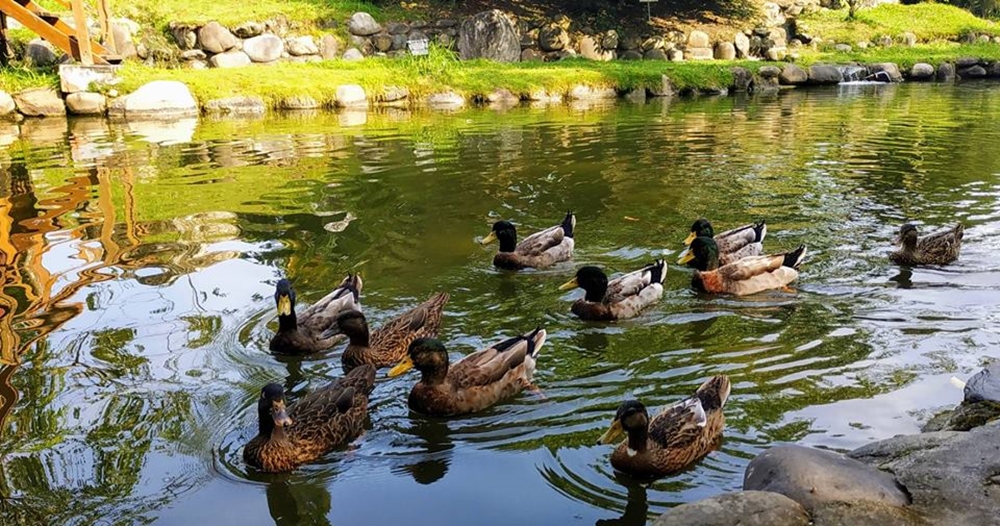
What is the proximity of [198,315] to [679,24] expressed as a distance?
31.9 meters

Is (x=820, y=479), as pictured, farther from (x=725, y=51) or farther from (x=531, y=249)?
(x=725, y=51)

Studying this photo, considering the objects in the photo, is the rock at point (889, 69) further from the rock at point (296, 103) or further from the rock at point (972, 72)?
the rock at point (296, 103)

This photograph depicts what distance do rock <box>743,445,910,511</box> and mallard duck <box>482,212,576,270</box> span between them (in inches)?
201

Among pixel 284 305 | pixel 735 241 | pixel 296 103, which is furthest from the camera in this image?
pixel 296 103

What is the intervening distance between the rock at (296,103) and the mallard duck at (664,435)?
21.2 metres

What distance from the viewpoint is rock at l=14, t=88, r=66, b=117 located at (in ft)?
74.3

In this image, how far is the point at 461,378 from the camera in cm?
596

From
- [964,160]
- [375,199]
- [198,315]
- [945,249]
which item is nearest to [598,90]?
[964,160]

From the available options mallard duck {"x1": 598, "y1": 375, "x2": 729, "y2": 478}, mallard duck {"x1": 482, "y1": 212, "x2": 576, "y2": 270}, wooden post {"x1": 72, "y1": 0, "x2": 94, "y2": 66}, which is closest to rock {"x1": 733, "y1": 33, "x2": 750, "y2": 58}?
wooden post {"x1": 72, "y1": 0, "x2": 94, "y2": 66}

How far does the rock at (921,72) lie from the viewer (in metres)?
33.5

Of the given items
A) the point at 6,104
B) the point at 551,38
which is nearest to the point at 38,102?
the point at 6,104

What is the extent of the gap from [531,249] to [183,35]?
2260 cm

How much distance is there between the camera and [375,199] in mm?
12641

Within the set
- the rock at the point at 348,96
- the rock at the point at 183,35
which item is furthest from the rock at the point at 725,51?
the rock at the point at 183,35
